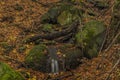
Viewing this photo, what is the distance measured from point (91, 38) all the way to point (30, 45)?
3069 millimetres

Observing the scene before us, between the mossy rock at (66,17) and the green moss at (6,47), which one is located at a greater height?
the mossy rock at (66,17)

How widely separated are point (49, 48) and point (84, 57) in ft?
5.34

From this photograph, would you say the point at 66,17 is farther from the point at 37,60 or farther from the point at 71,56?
the point at 37,60

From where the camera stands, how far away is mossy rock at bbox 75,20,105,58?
1098 cm

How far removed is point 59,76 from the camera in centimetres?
988

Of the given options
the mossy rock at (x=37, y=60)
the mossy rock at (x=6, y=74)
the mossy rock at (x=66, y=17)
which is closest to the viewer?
the mossy rock at (x=6, y=74)

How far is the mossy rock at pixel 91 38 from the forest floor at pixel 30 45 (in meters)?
0.38

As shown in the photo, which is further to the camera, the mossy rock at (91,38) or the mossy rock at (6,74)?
the mossy rock at (91,38)

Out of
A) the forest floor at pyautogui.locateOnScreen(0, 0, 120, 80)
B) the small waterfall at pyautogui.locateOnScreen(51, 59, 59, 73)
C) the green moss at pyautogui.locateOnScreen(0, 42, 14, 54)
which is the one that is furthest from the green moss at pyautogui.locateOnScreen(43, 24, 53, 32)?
the small waterfall at pyautogui.locateOnScreen(51, 59, 59, 73)

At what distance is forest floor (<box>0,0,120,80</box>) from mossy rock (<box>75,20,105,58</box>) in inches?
14.9

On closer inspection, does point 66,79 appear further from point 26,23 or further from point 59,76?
point 26,23

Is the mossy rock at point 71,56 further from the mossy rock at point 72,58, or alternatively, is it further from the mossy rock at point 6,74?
the mossy rock at point 6,74

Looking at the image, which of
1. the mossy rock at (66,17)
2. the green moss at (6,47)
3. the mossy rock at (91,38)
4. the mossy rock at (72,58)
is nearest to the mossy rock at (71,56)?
the mossy rock at (72,58)

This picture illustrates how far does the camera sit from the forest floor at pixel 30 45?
9.48 metres
